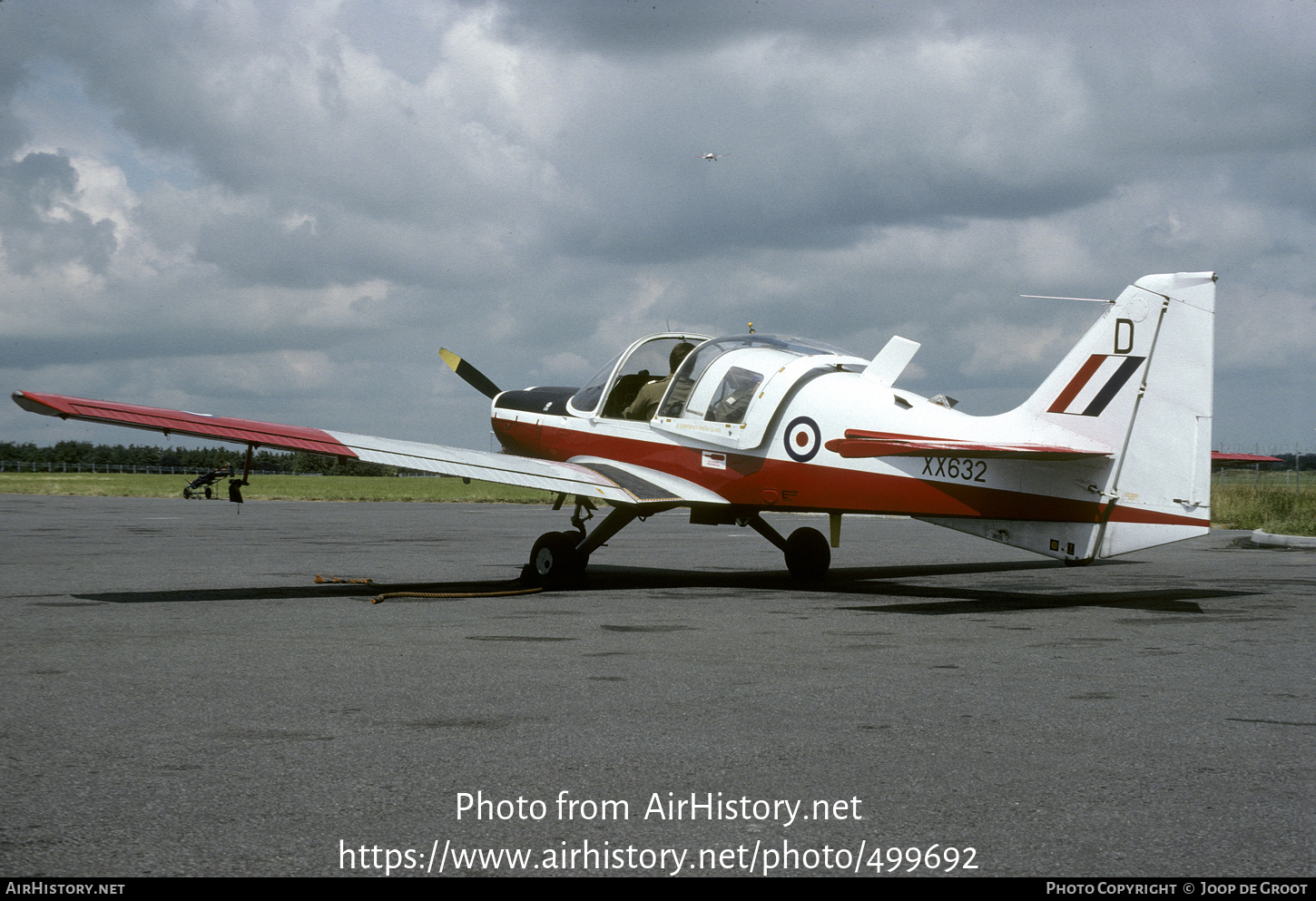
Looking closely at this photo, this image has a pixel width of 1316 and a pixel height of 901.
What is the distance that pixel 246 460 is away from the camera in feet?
40.2

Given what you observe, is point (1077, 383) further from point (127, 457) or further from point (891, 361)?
point (127, 457)

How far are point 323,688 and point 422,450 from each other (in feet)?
22.5

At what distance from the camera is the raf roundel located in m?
12.6

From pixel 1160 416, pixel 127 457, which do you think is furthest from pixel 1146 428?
pixel 127 457

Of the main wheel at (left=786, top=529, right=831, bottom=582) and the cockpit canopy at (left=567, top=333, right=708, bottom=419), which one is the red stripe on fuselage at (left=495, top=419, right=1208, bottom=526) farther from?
the main wheel at (left=786, top=529, right=831, bottom=582)

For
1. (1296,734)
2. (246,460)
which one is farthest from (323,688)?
(246,460)

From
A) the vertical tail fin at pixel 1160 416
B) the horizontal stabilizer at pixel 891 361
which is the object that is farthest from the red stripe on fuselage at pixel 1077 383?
the horizontal stabilizer at pixel 891 361

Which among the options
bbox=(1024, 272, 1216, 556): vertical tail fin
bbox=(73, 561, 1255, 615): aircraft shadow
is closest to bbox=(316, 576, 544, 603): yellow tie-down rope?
bbox=(73, 561, 1255, 615): aircraft shadow

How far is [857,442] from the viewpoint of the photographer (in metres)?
11.6

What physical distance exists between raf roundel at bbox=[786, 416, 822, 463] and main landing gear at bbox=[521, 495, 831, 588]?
1.34 m

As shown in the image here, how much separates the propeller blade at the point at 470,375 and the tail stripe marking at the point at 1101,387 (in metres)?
8.86

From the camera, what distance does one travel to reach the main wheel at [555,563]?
13383 millimetres

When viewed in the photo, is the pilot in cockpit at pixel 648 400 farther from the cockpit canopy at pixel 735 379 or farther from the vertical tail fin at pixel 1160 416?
the vertical tail fin at pixel 1160 416

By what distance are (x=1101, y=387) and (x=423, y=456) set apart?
23.8ft
